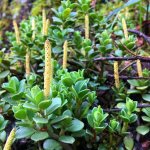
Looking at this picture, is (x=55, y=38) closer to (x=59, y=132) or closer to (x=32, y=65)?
(x=32, y=65)

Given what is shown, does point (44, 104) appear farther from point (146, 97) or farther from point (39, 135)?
point (146, 97)

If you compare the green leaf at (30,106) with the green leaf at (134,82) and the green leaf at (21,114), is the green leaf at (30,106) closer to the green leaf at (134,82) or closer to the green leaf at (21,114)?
the green leaf at (21,114)

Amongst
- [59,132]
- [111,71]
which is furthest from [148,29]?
[59,132]

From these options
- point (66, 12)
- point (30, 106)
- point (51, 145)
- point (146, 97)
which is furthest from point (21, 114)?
point (66, 12)

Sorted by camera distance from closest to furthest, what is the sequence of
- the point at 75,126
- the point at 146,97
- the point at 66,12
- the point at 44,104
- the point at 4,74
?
the point at 44,104 < the point at 75,126 < the point at 146,97 < the point at 4,74 < the point at 66,12

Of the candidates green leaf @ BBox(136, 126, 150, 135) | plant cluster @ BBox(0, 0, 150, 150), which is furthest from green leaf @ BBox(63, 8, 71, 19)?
green leaf @ BBox(136, 126, 150, 135)

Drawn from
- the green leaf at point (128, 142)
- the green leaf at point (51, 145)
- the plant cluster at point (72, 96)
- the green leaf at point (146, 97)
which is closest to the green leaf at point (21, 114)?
the plant cluster at point (72, 96)

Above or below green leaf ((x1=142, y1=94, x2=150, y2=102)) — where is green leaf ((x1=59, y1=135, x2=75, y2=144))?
below

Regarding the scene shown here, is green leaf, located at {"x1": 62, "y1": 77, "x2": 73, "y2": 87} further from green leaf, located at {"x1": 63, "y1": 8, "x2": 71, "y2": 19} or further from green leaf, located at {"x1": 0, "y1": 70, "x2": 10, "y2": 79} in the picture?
green leaf, located at {"x1": 63, "y1": 8, "x2": 71, "y2": 19}
